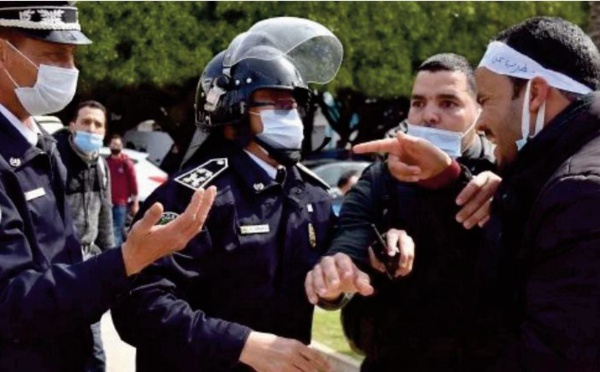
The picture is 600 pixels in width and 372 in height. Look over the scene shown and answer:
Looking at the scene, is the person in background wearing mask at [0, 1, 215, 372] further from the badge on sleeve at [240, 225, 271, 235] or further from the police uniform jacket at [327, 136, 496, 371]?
the police uniform jacket at [327, 136, 496, 371]

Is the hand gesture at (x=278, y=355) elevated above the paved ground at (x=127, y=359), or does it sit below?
above

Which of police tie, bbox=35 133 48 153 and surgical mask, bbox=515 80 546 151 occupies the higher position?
surgical mask, bbox=515 80 546 151

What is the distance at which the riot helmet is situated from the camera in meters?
3.24

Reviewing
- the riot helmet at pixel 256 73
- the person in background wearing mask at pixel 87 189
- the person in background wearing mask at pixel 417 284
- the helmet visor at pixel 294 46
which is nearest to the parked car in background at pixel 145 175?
the person in background wearing mask at pixel 87 189

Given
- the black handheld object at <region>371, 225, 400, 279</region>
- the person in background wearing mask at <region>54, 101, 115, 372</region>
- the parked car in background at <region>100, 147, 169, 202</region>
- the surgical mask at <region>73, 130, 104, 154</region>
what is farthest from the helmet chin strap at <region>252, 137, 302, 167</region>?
the parked car in background at <region>100, 147, 169, 202</region>

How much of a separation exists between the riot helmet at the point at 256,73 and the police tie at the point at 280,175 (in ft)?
0.12

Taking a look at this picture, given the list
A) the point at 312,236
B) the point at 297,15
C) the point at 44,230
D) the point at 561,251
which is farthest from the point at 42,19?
the point at 297,15

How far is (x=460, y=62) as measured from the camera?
348 centimetres

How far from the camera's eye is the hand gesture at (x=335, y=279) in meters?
2.74

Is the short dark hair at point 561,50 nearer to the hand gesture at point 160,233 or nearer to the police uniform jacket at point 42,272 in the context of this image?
the hand gesture at point 160,233

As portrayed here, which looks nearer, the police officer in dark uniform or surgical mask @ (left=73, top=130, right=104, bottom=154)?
the police officer in dark uniform

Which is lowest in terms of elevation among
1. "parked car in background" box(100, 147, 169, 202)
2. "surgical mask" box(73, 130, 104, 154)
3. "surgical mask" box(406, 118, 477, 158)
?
"parked car in background" box(100, 147, 169, 202)

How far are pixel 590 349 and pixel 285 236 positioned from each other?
4.02 ft

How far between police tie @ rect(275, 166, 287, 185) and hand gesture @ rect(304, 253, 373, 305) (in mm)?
460
